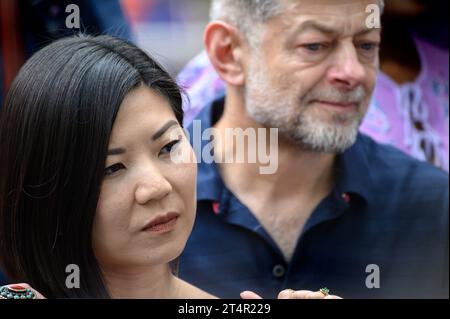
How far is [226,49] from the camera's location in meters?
2.12

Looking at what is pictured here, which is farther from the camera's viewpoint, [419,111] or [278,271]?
[419,111]

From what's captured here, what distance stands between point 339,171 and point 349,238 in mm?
193

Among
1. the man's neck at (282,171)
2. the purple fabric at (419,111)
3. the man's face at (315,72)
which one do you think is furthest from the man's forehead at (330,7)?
the purple fabric at (419,111)

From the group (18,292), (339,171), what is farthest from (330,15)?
(18,292)

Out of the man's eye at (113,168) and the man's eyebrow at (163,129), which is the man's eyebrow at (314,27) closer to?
the man's eyebrow at (163,129)

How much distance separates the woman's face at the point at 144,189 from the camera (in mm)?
1475

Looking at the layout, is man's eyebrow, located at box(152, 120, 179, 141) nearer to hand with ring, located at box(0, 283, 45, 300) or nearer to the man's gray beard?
hand with ring, located at box(0, 283, 45, 300)

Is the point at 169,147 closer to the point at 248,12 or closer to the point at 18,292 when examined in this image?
the point at 18,292

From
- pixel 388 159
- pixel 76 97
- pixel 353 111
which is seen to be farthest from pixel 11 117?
pixel 388 159

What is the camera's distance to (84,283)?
5.11 feet

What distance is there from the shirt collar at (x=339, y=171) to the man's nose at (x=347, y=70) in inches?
9.9

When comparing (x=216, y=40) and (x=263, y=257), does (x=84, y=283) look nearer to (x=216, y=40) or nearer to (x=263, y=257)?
(x=263, y=257)

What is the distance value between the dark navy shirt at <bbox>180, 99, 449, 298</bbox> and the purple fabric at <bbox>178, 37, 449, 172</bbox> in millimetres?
167

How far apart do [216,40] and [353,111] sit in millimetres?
439
